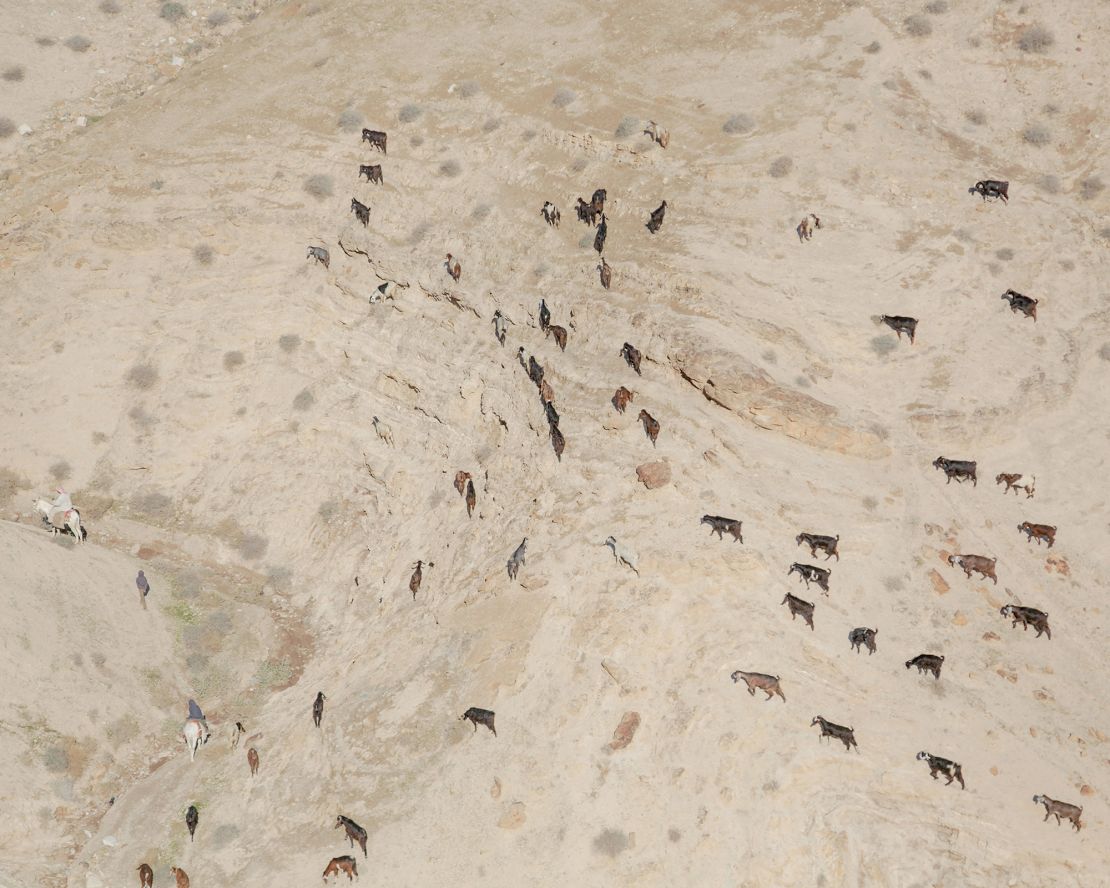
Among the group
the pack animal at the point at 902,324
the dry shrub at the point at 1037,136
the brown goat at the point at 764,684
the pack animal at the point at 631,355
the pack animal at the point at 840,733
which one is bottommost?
the pack animal at the point at 840,733

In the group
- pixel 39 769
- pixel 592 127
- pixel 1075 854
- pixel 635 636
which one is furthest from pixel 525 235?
pixel 1075 854

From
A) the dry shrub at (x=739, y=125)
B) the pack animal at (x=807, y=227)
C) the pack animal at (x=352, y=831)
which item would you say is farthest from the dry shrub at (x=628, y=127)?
the pack animal at (x=352, y=831)

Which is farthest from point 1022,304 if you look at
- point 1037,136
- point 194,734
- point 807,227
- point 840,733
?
point 194,734

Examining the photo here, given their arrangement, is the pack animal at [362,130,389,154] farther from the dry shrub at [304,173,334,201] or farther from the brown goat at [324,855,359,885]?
the brown goat at [324,855,359,885]

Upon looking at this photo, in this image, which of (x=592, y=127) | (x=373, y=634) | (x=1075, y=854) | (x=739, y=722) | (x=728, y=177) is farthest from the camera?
(x=592, y=127)

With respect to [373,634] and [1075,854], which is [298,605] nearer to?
[373,634]

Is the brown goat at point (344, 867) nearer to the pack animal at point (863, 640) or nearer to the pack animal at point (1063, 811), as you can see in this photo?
the pack animal at point (863, 640)
